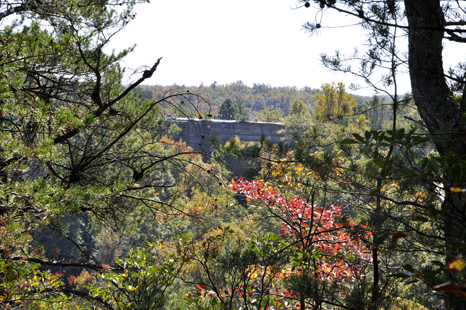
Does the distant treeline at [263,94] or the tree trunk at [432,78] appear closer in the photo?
the tree trunk at [432,78]

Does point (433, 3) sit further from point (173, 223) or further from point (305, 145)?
point (173, 223)

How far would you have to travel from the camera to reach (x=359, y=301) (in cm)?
173

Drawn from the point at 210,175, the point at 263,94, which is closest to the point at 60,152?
the point at 210,175

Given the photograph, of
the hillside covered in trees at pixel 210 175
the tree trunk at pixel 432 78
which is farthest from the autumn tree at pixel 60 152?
the tree trunk at pixel 432 78

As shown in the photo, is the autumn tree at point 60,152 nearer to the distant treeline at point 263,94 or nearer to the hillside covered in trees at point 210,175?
the hillside covered in trees at point 210,175

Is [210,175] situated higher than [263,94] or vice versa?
[263,94]

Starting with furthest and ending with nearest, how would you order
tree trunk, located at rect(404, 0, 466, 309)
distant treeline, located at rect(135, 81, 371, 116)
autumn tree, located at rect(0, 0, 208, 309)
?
1. distant treeline, located at rect(135, 81, 371, 116)
2. tree trunk, located at rect(404, 0, 466, 309)
3. autumn tree, located at rect(0, 0, 208, 309)

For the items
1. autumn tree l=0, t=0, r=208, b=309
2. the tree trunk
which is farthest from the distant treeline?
the tree trunk

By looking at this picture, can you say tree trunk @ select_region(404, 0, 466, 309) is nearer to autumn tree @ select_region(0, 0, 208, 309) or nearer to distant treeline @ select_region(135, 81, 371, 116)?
autumn tree @ select_region(0, 0, 208, 309)

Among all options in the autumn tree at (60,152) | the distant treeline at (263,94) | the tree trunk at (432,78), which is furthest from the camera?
the distant treeline at (263,94)

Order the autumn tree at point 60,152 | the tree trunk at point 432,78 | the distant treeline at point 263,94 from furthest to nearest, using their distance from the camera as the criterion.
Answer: the distant treeline at point 263,94, the tree trunk at point 432,78, the autumn tree at point 60,152

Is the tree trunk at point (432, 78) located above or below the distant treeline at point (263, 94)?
below

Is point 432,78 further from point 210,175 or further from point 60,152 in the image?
point 60,152

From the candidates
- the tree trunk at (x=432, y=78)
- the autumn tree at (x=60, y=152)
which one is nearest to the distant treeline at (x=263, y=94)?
the autumn tree at (x=60, y=152)
